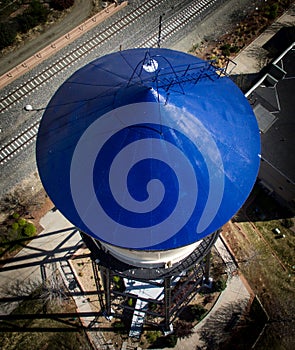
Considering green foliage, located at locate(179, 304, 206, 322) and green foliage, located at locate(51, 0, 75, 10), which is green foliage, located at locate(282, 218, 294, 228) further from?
green foliage, located at locate(51, 0, 75, 10)

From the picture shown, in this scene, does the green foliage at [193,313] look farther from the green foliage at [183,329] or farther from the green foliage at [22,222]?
the green foliage at [22,222]

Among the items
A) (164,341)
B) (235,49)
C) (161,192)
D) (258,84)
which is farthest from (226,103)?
(235,49)

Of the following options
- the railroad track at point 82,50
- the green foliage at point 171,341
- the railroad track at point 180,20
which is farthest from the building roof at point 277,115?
the green foliage at point 171,341

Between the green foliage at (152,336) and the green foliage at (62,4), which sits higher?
the green foliage at (62,4)

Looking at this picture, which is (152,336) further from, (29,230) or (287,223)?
(287,223)

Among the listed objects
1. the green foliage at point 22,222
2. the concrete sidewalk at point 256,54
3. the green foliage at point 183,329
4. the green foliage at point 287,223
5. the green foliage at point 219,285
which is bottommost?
the green foliage at point 183,329

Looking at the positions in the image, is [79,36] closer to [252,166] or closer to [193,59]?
[193,59]
